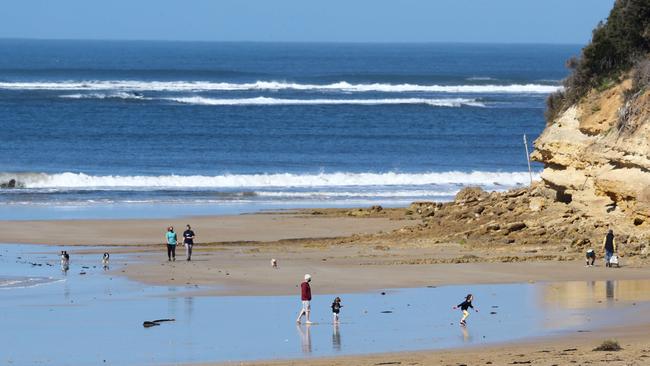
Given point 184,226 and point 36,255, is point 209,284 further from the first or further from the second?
point 184,226

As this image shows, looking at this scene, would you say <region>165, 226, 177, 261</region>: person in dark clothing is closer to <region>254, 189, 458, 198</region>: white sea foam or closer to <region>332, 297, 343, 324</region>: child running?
<region>332, 297, 343, 324</region>: child running

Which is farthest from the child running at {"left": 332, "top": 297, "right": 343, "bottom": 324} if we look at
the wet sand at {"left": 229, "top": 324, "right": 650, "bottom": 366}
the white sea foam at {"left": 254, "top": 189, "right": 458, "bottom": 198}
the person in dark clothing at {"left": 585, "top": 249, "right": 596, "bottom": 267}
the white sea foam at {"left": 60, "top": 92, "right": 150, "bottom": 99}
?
the white sea foam at {"left": 60, "top": 92, "right": 150, "bottom": 99}

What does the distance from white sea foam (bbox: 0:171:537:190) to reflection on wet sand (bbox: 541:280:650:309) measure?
21.4 meters

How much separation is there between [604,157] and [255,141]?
3204 centimetres

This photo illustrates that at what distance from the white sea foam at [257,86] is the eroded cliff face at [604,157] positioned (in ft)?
201

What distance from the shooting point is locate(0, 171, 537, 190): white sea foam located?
1649 inches

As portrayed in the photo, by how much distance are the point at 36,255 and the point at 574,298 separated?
11992 millimetres

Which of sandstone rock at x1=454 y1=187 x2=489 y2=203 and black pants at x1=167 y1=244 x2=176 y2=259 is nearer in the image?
black pants at x1=167 y1=244 x2=176 y2=259

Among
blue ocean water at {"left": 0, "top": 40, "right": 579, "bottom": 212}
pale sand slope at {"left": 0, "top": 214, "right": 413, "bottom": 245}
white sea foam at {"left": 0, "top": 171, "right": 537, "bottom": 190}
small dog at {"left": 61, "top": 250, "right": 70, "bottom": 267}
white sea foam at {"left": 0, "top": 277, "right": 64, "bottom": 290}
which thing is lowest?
white sea foam at {"left": 0, "top": 277, "right": 64, "bottom": 290}

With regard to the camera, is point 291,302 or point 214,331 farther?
point 291,302

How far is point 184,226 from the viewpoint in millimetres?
31453

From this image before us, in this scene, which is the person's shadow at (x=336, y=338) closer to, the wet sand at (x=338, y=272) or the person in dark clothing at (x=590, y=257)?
the wet sand at (x=338, y=272)

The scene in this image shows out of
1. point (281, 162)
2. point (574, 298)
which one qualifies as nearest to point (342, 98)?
point (281, 162)

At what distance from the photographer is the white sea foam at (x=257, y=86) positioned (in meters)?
87.6
